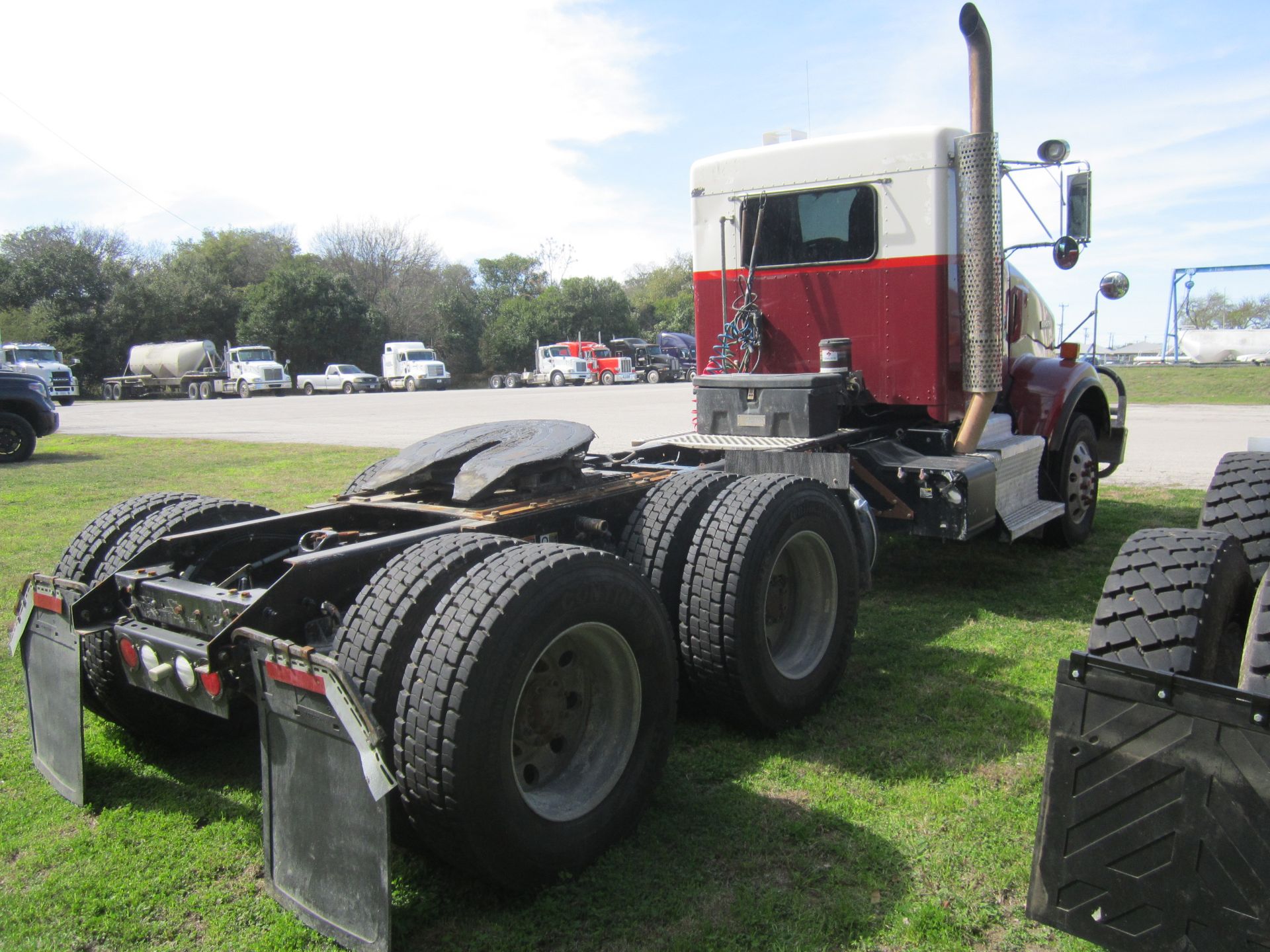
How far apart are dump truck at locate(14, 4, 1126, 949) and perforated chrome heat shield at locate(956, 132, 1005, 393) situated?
0.7 inches

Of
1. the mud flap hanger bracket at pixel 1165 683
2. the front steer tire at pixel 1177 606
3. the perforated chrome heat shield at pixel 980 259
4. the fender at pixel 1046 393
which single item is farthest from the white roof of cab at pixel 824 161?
the mud flap hanger bracket at pixel 1165 683

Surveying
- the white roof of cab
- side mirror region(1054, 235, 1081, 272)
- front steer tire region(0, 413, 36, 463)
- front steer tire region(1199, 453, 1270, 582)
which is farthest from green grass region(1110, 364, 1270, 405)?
front steer tire region(0, 413, 36, 463)

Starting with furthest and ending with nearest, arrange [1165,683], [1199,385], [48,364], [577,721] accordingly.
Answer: [48,364], [1199,385], [577,721], [1165,683]

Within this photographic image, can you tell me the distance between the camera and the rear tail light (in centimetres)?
278

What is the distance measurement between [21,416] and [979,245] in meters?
15.4

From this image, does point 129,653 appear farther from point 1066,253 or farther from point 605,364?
point 605,364

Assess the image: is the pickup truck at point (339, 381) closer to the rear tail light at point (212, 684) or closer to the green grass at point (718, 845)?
the green grass at point (718, 845)

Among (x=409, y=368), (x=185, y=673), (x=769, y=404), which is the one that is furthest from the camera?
(x=409, y=368)

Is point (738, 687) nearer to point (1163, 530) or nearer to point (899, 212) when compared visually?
point (1163, 530)

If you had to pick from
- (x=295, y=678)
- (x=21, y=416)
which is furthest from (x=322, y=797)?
(x=21, y=416)

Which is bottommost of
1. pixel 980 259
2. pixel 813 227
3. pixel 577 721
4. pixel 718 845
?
pixel 718 845

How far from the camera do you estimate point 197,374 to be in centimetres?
4503

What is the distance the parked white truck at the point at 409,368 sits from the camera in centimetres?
4678

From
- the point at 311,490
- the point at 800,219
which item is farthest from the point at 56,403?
the point at 800,219
